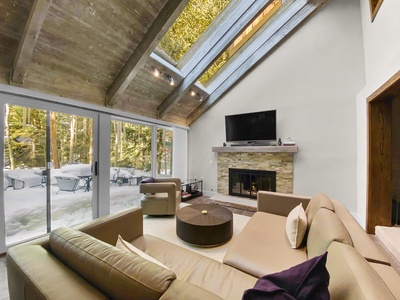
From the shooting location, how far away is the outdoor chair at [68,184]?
3.08 m

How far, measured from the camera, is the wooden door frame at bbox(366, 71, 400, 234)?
2.87 m

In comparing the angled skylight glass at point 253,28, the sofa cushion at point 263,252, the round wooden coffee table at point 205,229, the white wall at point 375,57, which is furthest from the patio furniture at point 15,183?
the white wall at point 375,57

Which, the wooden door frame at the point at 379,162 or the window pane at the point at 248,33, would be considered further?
the window pane at the point at 248,33

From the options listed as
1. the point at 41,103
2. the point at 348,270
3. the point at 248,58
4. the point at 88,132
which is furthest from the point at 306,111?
the point at 41,103

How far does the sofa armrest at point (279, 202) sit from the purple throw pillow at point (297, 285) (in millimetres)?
1984

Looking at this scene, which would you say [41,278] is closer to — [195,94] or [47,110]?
[47,110]

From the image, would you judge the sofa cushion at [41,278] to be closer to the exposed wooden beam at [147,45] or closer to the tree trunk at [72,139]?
the tree trunk at [72,139]

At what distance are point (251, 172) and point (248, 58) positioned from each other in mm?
2894

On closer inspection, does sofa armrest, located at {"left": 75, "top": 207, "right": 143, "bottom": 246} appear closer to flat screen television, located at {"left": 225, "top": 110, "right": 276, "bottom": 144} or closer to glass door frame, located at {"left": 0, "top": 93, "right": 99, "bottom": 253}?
glass door frame, located at {"left": 0, "top": 93, "right": 99, "bottom": 253}

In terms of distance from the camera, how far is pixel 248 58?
454cm

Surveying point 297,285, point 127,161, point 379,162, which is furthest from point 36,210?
point 379,162

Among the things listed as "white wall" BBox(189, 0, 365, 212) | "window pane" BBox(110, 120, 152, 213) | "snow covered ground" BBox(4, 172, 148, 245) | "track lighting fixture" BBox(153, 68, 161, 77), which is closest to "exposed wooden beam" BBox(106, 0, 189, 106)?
"track lighting fixture" BBox(153, 68, 161, 77)

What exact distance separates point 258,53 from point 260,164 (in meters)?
2.72

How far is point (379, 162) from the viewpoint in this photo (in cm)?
293
